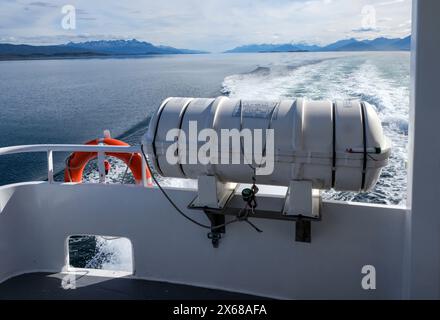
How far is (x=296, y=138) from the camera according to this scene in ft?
5.20

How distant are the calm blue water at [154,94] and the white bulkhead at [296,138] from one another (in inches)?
90.8

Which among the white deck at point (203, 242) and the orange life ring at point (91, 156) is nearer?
the white deck at point (203, 242)

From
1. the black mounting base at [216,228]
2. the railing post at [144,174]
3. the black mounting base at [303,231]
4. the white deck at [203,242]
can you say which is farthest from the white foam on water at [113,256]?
the black mounting base at [303,231]

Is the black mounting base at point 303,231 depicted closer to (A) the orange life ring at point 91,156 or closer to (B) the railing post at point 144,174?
(B) the railing post at point 144,174

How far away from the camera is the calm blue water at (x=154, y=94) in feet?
20.2

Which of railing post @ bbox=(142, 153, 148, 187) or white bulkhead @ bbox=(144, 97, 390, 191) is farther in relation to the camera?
railing post @ bbox=(142, 153, 148, 187)

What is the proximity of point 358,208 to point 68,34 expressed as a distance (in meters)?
12.8

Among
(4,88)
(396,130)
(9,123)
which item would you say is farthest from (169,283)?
(4,88)

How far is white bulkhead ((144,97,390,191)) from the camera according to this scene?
1.56m

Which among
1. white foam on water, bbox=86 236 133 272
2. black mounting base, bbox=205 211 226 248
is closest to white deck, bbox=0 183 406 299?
black mounting base, bbox=205 211 226 248

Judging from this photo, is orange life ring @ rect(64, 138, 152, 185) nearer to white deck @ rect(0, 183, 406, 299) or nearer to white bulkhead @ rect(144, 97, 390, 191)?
white deck @ rect(0, 183, 406, 299)

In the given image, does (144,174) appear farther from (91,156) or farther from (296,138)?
(296,138)

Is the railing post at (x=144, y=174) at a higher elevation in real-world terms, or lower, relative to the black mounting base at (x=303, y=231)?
higher

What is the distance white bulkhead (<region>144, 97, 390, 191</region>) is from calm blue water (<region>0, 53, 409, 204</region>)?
90.8 inches
